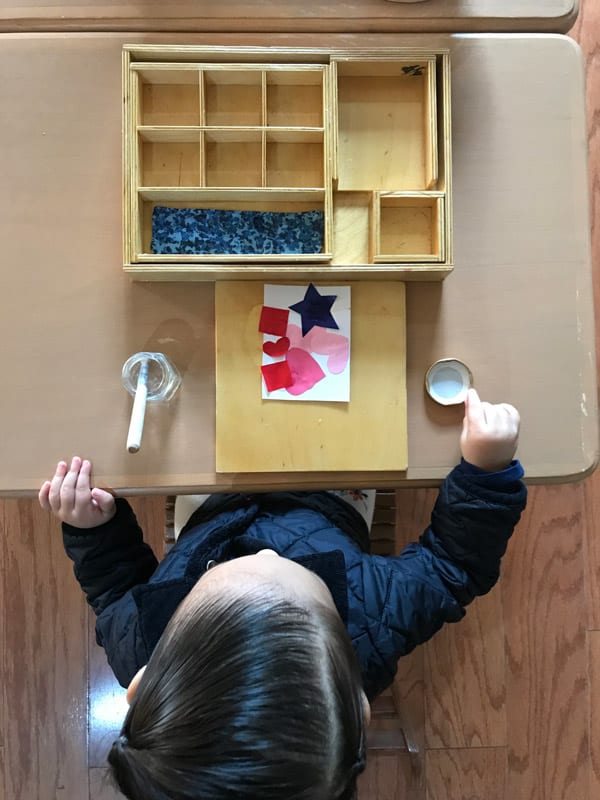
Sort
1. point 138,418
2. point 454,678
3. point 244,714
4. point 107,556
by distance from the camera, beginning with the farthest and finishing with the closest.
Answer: point 454,678
point 107,556
point 138,418
point 244,714

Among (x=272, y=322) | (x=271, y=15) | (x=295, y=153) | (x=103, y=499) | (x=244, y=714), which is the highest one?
(x=271, y=15)

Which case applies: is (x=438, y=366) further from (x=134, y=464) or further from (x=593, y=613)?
(x=593, y=613)

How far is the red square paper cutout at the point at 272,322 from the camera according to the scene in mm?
770

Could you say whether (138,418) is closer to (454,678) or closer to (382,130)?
(382,130)

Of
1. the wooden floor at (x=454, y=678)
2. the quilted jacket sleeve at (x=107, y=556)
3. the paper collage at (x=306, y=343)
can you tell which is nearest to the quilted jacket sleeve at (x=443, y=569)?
the paper collage at (x=306, y=343)

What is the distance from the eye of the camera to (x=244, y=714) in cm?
50

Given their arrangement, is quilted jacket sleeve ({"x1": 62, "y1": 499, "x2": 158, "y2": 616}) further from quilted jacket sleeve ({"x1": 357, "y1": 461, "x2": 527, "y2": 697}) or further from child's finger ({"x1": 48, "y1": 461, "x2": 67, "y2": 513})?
quilted jacket sleeve ({"x1": 357, "y1": 461, "x2": 527, "y2": 697})

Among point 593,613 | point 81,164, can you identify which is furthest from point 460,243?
point 593,613

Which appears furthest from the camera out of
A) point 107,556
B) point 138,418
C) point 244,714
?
point 107,556

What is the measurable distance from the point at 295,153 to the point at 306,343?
0.81ft

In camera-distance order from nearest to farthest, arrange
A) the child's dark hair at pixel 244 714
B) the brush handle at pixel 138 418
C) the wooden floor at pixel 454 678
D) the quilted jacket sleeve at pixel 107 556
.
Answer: the child's dark hair at pixel 244 714 < the brush handle at pixel 138 418 < the quilted jacket sleeve at pixel 107 556 < the wooden floor at pixel 454 678

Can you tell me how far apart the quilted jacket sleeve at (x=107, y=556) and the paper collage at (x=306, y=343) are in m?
0.27

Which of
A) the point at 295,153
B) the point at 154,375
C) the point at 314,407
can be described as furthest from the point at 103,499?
the point at 295,153

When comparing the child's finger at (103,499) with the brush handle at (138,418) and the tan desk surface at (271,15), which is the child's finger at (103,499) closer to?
the brush handle at (138,418)
